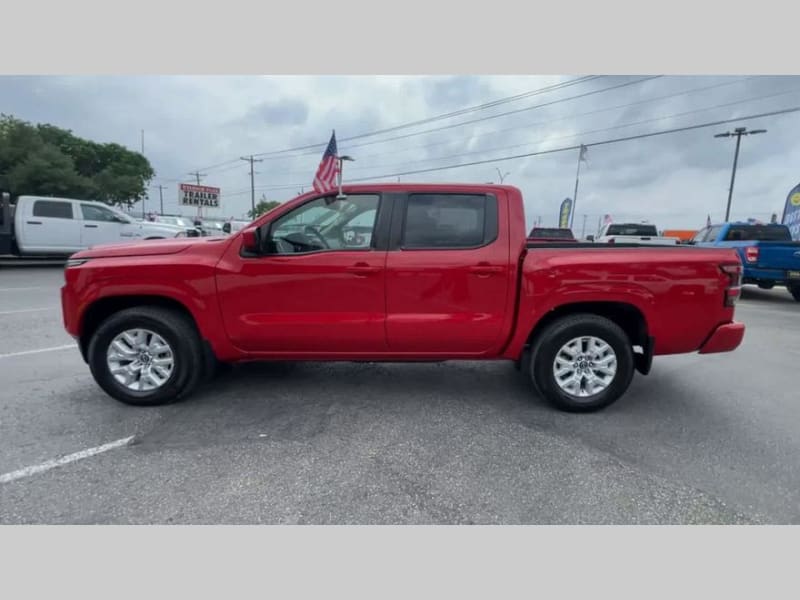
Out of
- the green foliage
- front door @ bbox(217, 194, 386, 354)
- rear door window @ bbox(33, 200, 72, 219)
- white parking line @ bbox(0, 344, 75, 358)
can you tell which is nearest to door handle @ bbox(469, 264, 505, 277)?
front door @ bbox(217, 194, 386, 354)

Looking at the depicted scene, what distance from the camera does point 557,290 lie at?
3363mm

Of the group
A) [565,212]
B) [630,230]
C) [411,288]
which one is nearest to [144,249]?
[411,288]

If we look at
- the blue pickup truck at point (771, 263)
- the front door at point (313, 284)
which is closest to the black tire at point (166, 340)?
the front door at point (313, 284)

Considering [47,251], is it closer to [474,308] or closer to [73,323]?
[73,323]

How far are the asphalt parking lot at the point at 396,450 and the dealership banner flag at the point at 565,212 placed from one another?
33592 mm

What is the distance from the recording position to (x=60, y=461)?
272cm

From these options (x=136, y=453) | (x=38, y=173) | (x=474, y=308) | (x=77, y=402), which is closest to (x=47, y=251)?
(x=77, y=402)

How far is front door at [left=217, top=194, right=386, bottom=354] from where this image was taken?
133 inches

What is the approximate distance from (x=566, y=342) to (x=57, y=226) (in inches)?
560

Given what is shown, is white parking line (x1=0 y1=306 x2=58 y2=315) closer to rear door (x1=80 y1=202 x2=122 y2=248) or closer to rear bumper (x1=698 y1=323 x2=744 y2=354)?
rear door (x1=80 y1=202 x2=122 y2=248)

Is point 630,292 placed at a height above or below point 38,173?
below

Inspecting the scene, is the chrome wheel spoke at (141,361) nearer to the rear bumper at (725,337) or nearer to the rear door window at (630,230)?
the rear bumper at (725,337)

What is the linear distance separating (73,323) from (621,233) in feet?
51.4

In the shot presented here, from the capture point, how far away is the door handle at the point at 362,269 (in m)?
3.37
